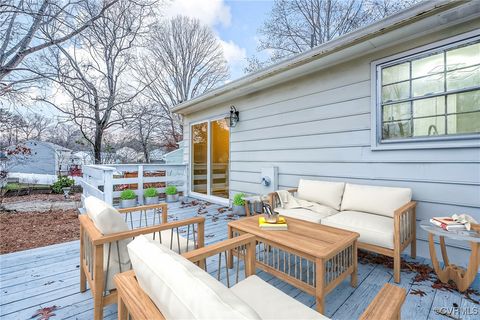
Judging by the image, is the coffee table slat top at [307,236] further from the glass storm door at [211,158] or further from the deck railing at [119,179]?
the glass storm door at [211,158]

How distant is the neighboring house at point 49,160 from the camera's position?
1064 centimetres

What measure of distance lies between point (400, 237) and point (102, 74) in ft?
35.7

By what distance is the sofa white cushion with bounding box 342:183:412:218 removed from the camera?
2.65 metres

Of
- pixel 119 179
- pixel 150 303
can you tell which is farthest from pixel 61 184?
pixel 150 303

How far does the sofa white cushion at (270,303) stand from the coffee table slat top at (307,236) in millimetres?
532

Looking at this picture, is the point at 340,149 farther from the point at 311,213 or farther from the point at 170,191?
the point at 170,191

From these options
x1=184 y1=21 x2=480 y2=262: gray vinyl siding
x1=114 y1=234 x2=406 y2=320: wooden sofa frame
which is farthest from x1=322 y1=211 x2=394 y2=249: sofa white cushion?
x1=114 y1=234 x2=406 y2=320: wooden sofa frame

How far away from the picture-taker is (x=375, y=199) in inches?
110

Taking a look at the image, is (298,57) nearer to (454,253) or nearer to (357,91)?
(357,91)

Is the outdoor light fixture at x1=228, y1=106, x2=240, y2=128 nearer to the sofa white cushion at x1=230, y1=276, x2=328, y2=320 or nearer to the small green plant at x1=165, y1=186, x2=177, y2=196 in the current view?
the small green plant at x1=165, y1=186, x2=177, y2=196

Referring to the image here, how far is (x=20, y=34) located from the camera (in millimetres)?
5156

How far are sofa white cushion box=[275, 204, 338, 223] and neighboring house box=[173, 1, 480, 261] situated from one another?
0.71 metres

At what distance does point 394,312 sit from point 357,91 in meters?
3.08

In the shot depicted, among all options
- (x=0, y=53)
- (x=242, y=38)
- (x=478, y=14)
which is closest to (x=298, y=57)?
(x=478, y=14)
